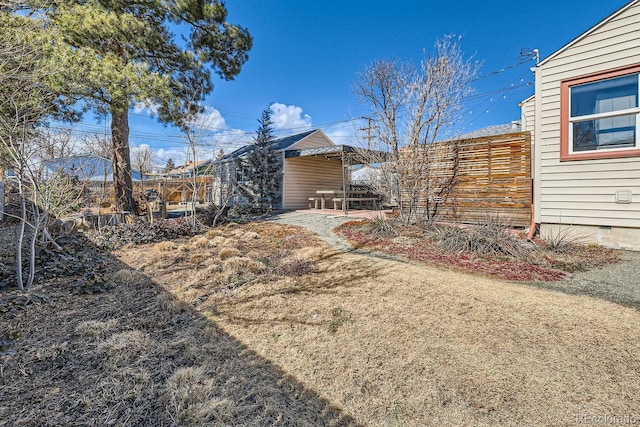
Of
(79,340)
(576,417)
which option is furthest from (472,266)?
(79,340)

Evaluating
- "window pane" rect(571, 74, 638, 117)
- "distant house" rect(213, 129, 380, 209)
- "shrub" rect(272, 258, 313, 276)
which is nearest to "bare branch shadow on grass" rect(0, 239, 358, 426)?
"shrub" rect(272, 258, 313, 276)

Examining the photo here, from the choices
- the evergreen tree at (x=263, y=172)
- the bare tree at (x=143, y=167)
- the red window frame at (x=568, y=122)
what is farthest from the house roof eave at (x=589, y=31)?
the bare tree at (x=143, y=167)

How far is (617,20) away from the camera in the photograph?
501 centimetres

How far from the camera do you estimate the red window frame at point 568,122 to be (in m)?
4.89

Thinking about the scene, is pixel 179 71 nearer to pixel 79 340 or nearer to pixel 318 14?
pixel 318 14

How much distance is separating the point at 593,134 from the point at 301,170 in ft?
33.2

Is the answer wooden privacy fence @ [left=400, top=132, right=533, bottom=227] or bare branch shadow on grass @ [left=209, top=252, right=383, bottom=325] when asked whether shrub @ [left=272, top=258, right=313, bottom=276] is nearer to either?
bare branch shadow on grass @ [left=209, top=252, right=383, bottom=325]

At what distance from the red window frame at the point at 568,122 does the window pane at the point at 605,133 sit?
12 cm

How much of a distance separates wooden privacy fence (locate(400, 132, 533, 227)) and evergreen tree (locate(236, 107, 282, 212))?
668cm

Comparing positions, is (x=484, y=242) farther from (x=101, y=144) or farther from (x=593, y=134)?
(x=101, y=144)

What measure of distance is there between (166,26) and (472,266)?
10.5 metres

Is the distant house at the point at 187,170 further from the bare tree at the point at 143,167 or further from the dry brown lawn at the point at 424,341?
the dry brown lawn at the point at 424,341

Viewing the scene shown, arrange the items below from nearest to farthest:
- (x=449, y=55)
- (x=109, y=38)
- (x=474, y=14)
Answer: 1. (x=449, y=55)
2. (x=109, y=38)
3. (x=474, y=14)

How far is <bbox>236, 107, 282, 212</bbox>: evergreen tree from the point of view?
1238 cm
